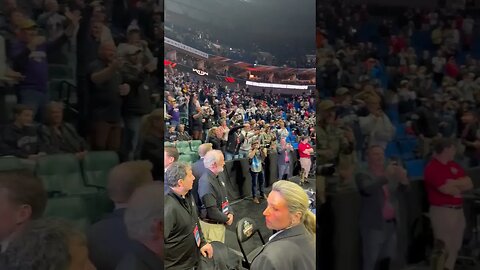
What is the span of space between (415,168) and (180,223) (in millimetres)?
1695

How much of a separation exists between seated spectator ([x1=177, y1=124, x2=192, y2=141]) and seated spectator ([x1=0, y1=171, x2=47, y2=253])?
2381mm

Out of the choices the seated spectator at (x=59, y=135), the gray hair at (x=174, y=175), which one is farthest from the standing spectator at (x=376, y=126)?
the gray hair at (x=174, y=175)

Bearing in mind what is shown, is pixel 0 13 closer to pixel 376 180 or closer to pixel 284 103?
pixel 376 180

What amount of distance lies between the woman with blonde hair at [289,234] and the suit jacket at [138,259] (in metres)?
1.04

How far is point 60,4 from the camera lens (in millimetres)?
1486

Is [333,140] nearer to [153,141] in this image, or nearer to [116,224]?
[153,141]

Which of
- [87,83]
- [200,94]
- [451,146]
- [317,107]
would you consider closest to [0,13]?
[87,83]

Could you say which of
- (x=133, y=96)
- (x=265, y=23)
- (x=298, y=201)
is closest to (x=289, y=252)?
(x=298, y=201)

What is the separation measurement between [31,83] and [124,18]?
38 centimetres

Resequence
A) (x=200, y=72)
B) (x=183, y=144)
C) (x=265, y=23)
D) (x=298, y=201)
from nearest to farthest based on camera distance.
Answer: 1. (x=298, y=201)
2. (x=183, y=144)
3. (x=200, y=72)
4. (x=265, y=23)

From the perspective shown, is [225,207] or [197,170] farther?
[225,207]

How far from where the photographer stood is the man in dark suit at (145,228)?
1.60m

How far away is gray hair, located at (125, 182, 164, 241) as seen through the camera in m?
1.60

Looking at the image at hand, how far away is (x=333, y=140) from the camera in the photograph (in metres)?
1.84
